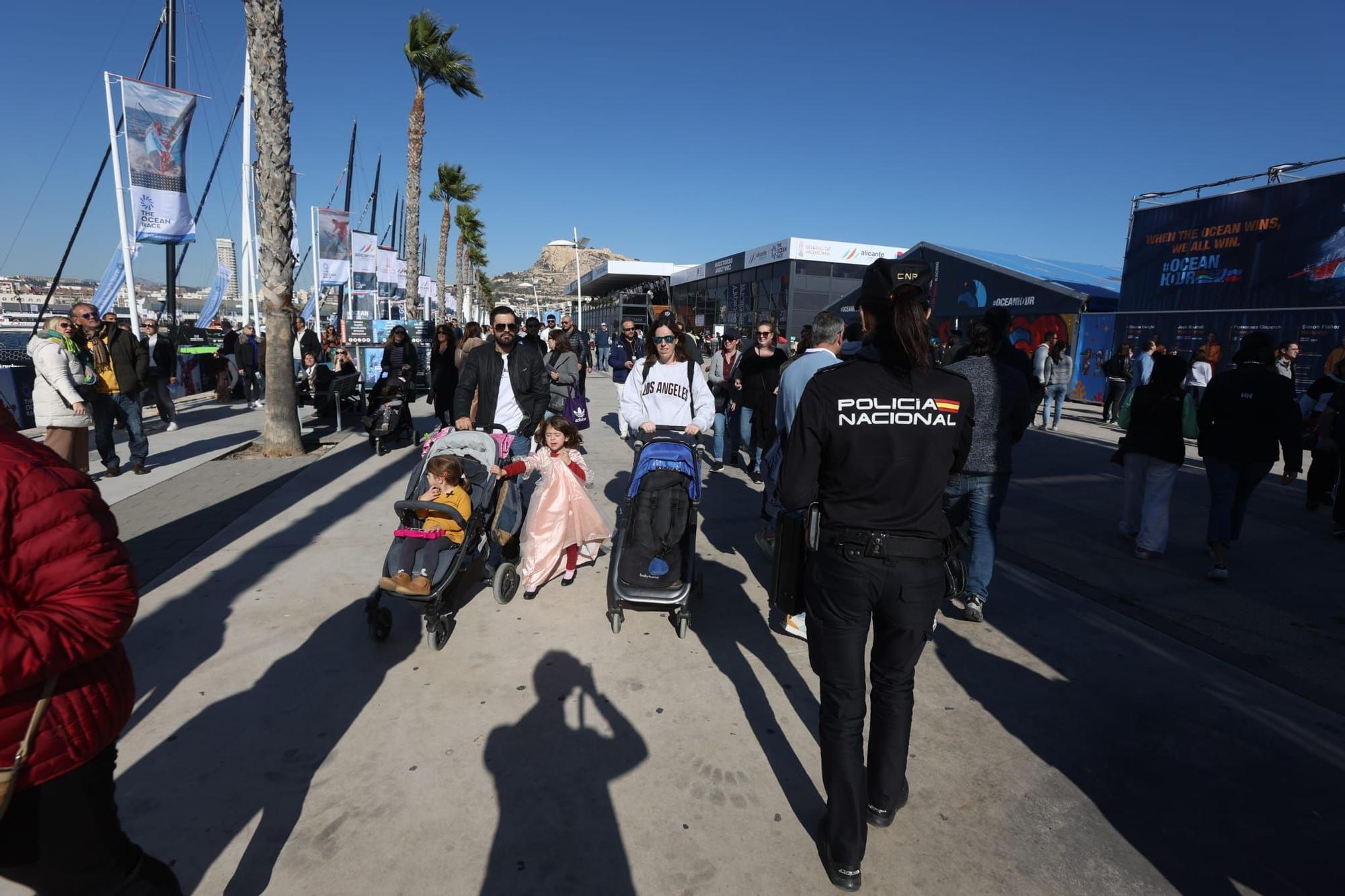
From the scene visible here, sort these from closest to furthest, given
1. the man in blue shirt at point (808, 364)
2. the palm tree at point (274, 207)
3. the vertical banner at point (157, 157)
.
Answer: the man in blue shirt at point (808, 364)
the palm tree at point (274, 207)
the vertical banner at point (157, 157)

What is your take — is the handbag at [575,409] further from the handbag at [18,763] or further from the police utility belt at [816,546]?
the handbag at [18,763]

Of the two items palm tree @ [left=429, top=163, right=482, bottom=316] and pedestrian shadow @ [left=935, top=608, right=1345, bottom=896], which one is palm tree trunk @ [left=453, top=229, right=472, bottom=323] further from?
pedestrian shadow @ [left=935, top=608, right=1345, bottom=896]

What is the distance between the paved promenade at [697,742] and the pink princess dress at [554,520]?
0.25 meters

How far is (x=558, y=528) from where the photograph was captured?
4949mm

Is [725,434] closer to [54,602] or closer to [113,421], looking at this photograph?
[113,421]

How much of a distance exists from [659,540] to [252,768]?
2.45 meters

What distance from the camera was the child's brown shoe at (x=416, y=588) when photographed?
3.92m

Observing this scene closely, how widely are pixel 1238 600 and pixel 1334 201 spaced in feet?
39.4

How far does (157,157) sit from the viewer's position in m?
12.4

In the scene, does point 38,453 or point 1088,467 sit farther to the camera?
point 1088,467

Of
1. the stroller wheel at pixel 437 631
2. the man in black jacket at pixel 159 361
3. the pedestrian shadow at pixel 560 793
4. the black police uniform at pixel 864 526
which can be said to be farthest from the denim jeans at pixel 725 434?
the man in black jacket at pixel 159 361

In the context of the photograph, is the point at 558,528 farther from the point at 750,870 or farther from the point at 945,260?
the point at 945,260

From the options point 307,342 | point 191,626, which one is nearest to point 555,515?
point 191,626

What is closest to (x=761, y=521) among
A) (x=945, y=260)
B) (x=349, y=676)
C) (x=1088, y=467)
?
(x=349, y=676)
